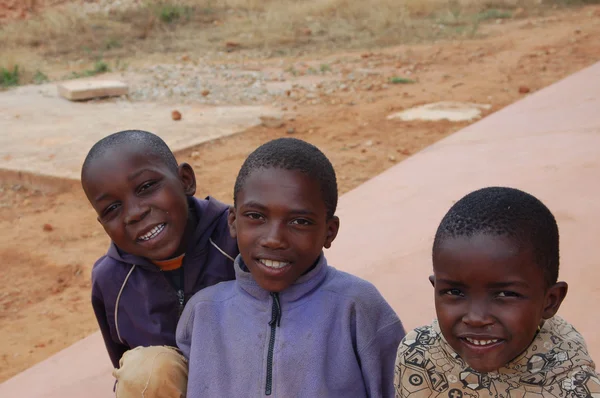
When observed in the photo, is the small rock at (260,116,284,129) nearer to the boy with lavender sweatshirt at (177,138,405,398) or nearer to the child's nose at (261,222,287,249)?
the boy with lavender sweatshirt at (177,138,405,398)

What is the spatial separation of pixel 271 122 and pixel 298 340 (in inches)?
220

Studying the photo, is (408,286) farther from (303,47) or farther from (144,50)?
(144,50)

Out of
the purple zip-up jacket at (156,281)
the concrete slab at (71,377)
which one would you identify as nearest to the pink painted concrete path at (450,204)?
the concrete slab at (71,377)

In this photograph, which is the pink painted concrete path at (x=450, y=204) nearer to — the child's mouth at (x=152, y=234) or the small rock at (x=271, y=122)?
the child's mouth at (x=152, y=234)

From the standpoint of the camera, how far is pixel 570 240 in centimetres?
262

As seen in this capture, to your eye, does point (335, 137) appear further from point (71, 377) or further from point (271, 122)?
point (71, 377)

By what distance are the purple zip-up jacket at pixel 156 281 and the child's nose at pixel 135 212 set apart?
0.15 m

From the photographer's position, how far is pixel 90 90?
893 centimetres

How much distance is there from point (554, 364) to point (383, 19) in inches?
519

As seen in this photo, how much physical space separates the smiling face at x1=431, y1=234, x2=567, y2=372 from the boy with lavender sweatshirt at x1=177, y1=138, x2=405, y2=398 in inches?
15.8

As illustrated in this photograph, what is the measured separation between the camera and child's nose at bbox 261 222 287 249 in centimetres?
185

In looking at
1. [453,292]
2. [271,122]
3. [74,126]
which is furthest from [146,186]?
[74,126]

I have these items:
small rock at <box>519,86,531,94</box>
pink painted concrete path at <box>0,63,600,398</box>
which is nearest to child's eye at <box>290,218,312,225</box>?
pink painted concrete path at <box>0,63,600,398</box>

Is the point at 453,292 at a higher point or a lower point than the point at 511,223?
lower
